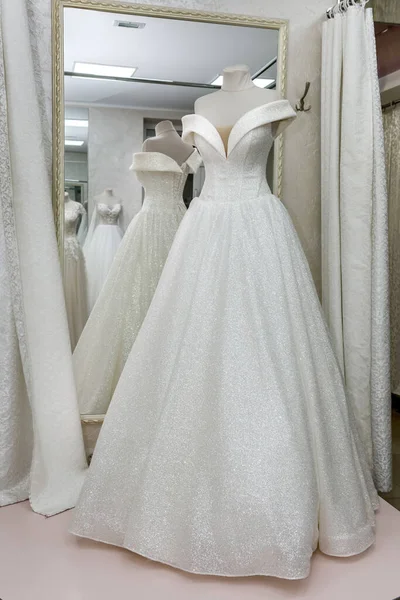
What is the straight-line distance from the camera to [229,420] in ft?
5.39

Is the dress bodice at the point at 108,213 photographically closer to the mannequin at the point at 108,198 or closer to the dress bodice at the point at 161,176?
the mannequin at the point at 108,198

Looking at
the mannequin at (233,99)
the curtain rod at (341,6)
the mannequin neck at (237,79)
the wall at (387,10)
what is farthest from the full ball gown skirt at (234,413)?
the wall at (387,10)

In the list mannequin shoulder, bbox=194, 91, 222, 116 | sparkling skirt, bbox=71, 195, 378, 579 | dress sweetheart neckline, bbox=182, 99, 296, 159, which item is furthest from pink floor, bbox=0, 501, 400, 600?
mannequin shoulder, bbox=194, 91, 222, 116

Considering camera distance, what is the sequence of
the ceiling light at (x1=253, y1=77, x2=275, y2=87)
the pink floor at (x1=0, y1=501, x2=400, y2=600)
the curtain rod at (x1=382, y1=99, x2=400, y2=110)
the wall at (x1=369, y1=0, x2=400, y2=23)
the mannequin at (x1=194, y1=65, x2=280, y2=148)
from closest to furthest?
the pink floor at (x1=0, y1=501, x2=400, y2=600) < the mannequin at (x1=194, y1=65, x2=280, y2=148) < the ceiling light at (x1=253, y1=77, x2=275, y2=87) < the wall at (x1=369, y1=0, x2=400, y2=23) < the curtain rod at (x1=382, y1=99, x2=400, y2=110)

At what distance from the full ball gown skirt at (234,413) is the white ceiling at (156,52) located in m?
0.34

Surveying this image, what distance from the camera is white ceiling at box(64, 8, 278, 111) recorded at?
211 centimetres

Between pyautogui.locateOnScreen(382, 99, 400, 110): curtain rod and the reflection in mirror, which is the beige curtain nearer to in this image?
pyautogui.locateOnScreen(382, 99, 400, 110): curtain rod

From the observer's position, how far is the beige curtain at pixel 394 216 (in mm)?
3508

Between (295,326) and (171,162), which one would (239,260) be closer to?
(295,326)

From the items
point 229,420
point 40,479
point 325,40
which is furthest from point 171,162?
point 40,479

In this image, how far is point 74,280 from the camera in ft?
7.22

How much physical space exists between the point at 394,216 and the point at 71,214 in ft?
7.27

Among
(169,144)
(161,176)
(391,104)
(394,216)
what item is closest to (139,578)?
(161,176)

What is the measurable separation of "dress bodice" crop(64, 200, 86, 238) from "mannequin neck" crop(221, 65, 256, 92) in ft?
2.31
